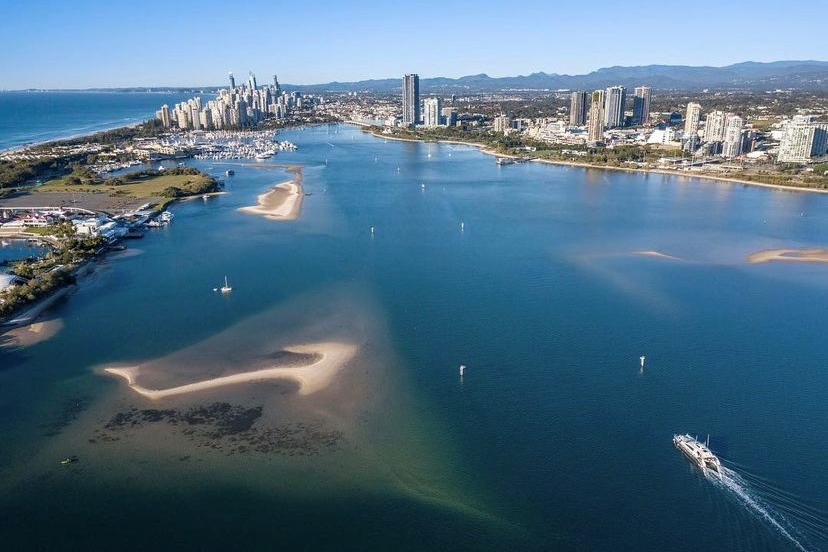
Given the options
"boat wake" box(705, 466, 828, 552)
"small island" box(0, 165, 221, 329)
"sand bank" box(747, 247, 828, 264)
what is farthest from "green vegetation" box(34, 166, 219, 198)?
"boat wake" box(705, 466, 828, 552)

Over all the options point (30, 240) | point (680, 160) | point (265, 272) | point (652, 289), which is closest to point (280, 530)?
point (265, 272)

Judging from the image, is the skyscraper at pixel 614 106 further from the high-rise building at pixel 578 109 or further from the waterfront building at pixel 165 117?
the waterfront building at pixel 165 117

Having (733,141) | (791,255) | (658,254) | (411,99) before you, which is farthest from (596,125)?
(658,254)

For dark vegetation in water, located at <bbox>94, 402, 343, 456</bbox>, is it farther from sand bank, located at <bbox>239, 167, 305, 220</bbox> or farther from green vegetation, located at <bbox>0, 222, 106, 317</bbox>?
sand bank, located at <bbox>239, 167, 305, 220</bbox>

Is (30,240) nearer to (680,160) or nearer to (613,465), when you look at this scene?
(613,465)

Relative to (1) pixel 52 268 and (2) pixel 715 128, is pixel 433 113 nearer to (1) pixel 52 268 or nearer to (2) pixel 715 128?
(2) pixel 715 128

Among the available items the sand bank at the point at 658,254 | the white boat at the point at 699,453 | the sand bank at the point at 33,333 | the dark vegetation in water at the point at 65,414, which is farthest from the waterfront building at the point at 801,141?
the dark vegetation in water at the point at 65,414
